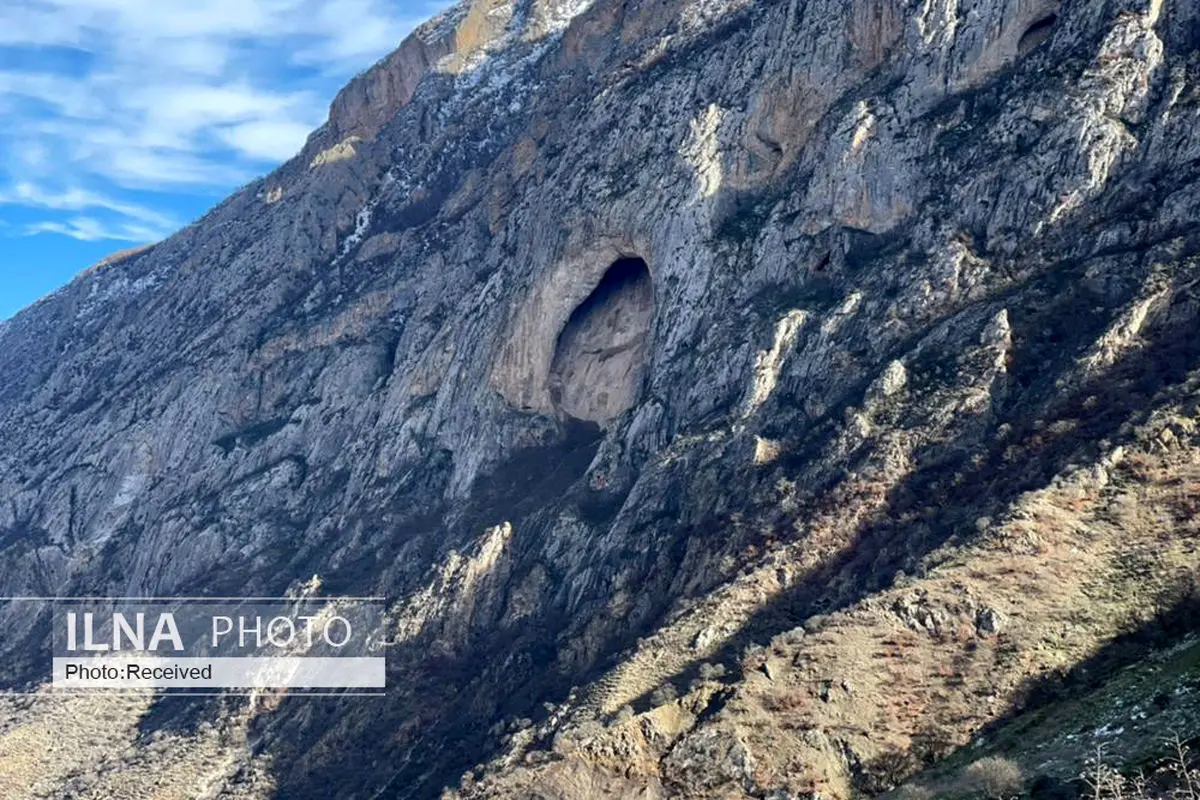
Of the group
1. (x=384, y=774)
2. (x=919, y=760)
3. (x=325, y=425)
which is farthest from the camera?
(x=325, y=425)

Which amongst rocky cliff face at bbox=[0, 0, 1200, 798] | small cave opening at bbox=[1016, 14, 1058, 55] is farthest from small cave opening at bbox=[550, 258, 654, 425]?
small cave opening at bbox=[1016, 14, 1058, 55]

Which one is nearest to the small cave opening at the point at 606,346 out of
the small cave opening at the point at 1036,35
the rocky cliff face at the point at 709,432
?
the rocky cliff face at the point at 709,432

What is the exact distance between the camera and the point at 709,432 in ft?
193

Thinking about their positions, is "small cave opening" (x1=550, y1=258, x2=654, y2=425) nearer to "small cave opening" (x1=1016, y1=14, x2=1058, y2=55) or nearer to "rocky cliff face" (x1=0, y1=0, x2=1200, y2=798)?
"rocky cliff face" (x1=0, y1=0, x2=1200, y2=798)

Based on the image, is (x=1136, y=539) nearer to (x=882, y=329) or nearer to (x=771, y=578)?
(x=771, y=578)

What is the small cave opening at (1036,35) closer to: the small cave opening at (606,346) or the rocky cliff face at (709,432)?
the rocky cliff face at (709,432)

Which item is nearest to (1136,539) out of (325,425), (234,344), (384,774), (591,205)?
(384,774)

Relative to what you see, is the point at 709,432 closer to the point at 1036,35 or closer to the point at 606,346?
the point at 606,346

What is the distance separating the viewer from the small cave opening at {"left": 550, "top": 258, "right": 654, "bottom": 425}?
73312 mm

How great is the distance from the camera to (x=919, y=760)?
123ft

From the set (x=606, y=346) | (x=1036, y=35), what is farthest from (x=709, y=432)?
(x=1036, y=35)

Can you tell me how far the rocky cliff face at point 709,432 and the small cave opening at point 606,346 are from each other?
24 centimetres

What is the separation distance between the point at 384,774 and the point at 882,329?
32.3 m

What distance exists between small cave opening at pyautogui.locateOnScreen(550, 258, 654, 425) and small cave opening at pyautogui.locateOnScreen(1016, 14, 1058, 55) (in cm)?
2575
